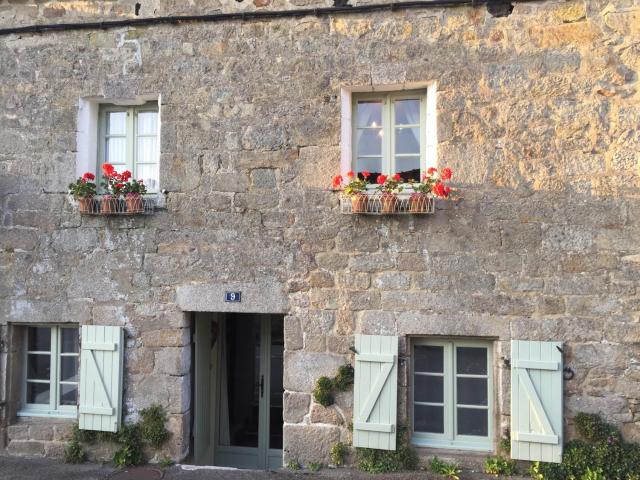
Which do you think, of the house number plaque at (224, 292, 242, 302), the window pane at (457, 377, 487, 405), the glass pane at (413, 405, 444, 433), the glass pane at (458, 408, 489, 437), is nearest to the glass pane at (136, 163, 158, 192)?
the house number plaque at (224, 292, 242, 302)

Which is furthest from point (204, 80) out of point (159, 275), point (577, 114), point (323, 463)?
point (323, 463)

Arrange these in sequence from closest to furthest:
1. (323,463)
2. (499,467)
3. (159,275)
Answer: (499,467), (323,463), (159,275)

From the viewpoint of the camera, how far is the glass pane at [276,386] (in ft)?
18.5

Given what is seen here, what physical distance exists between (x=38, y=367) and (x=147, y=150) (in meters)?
2.46

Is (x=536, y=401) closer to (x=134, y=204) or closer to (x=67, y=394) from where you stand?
(x=134, y=204)

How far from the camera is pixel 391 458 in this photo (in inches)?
169

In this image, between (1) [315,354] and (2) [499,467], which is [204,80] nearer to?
(1) [315,354]

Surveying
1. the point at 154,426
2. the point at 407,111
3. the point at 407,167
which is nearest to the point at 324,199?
the point at 407,167

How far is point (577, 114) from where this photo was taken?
4.28 metres

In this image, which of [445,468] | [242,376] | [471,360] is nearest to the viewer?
[445,468]

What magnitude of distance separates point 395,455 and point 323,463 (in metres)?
0.64

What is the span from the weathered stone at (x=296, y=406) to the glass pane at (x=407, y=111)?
2.66 metres

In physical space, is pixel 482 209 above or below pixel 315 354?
above

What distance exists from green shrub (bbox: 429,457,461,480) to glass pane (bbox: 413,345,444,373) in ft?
2.45
